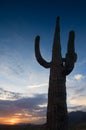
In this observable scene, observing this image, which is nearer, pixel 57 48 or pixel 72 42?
pixel 72 42

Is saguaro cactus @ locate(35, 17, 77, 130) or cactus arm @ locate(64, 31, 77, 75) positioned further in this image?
cactus arm @ locate(64, 31, 77, 75)

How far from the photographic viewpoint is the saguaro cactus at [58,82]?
8.28 metres

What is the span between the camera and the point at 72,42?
28.7ft

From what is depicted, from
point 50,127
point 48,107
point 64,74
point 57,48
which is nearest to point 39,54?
point 57,48

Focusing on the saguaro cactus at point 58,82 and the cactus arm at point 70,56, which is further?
the cactus arm at point 70,56

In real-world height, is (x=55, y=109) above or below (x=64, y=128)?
above

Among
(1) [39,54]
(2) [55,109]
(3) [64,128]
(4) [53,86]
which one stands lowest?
(3) [64,128]

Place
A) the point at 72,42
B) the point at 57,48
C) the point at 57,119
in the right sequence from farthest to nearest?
the point at 57,48 < the point at 72,42 < the point at 57,119

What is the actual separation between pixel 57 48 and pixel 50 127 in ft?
10.2

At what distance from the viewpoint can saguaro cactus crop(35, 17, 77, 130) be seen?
27.2 feet

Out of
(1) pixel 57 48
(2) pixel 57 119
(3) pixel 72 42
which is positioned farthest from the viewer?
(1) pixel 57 48

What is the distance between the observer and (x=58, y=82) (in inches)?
344

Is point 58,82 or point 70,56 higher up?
point 70,56

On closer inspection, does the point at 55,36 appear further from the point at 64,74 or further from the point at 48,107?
the point at 48,107
